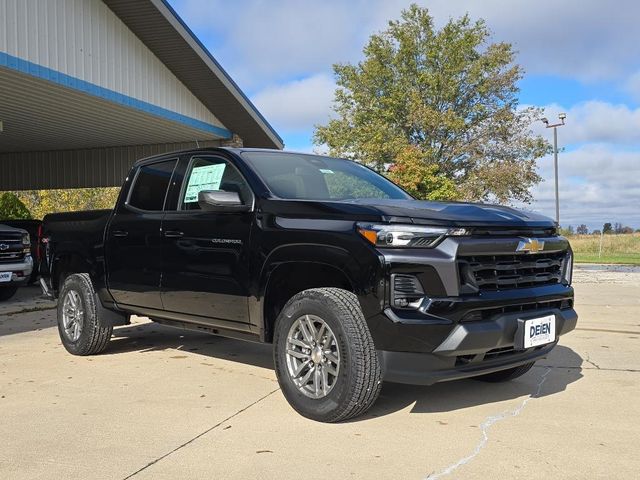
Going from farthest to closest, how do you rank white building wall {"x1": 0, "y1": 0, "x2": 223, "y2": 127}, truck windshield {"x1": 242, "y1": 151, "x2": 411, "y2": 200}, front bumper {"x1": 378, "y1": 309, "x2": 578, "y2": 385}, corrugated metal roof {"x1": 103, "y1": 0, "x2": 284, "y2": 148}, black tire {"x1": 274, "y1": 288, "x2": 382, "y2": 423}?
corrugated metal roof {"x1": 103, "y1": 0, "x2": 284, "y2": 148}, white building wall {"x1": 0, "y1": 0, "x2": 223, "y2": 127}, truck windshield {"x1": 242, "y1": 151, "x2": 411, "y2": 200}, black tire {"x1": 274, "y1": 288, "x2": 382, "y2": 423}, front bumper {"x1": 378, "y1": 309, "x2": 578, "y2": 385}

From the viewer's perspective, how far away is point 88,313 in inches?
239

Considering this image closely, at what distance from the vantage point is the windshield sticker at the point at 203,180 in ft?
16.6

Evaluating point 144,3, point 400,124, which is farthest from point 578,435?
point 400,124

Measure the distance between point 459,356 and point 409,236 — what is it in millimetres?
782

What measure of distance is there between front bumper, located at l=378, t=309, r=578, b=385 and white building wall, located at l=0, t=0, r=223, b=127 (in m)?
9.24

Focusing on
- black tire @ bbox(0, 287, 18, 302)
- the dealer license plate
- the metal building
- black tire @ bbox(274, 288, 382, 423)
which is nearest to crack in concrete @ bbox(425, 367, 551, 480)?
the dealer license plate

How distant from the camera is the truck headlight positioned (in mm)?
3727

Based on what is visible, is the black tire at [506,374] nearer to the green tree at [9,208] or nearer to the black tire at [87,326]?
the black tire at [87,326]

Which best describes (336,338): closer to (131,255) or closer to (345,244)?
(345,244)

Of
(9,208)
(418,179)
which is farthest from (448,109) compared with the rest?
(9,208)

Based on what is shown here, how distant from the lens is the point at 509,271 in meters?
4.06

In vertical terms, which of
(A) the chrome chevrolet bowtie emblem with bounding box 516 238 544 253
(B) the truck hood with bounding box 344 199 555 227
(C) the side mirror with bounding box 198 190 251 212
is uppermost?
(C) the side mirror with bounding box 198 190 251 212

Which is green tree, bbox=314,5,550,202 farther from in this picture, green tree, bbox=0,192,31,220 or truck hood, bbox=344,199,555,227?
truck hood, bbox=344,199,555,227

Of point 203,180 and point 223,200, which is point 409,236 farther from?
point 203,180
